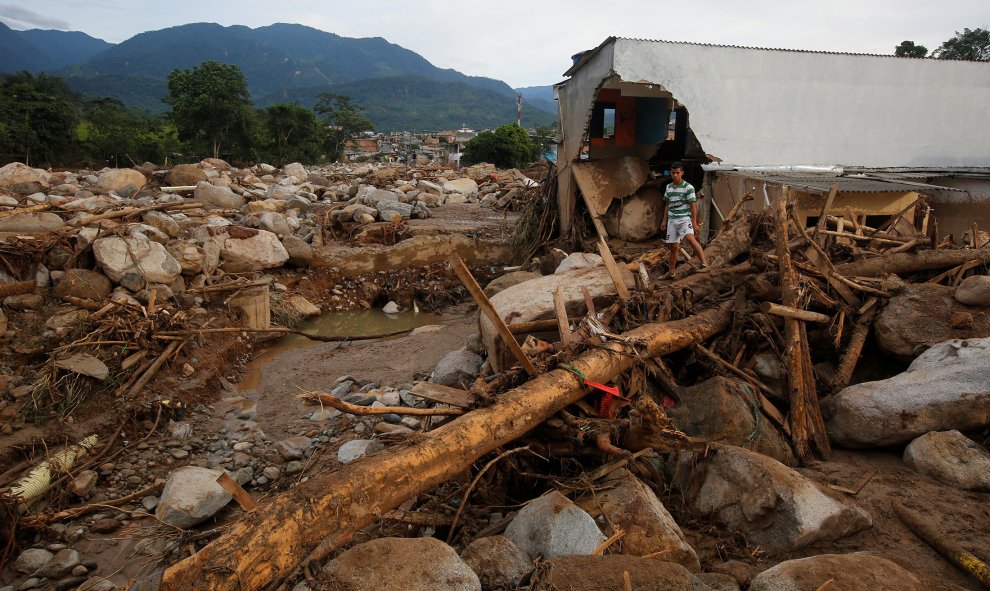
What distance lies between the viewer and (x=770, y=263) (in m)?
4.88

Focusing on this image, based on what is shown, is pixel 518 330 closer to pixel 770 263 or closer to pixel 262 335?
pixel 770 263

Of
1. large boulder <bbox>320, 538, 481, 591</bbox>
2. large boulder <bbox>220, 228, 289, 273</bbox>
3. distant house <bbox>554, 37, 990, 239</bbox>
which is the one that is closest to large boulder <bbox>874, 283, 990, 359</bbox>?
large boulder <bbox>320, 538, 481, 591</bbox>

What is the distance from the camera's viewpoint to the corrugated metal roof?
866cm

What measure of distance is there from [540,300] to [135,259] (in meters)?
5.32

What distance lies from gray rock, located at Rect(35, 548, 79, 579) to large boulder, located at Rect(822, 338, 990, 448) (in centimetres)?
541

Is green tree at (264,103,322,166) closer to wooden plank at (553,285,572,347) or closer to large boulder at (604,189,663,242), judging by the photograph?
large boulder at (604,189,663,242)

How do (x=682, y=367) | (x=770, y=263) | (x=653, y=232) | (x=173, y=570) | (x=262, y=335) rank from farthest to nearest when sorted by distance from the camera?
(x=653, y=232)
(x=262, y=335)
(x=770, y=263)
(x=682, y=367)
(x=173, y=570)

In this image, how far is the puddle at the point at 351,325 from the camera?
817 centimetres

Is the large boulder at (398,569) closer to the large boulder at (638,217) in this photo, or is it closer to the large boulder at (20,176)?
the large boulder at (638,217)

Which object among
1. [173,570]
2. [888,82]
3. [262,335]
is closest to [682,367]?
[173,570]

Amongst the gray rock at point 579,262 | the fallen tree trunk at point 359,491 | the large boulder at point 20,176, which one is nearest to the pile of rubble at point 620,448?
the fallen tree trunk at point 359,491

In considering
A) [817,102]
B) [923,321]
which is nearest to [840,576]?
[923,321]

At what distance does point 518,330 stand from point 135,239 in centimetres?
573

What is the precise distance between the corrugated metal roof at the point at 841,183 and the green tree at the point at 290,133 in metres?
30.2
